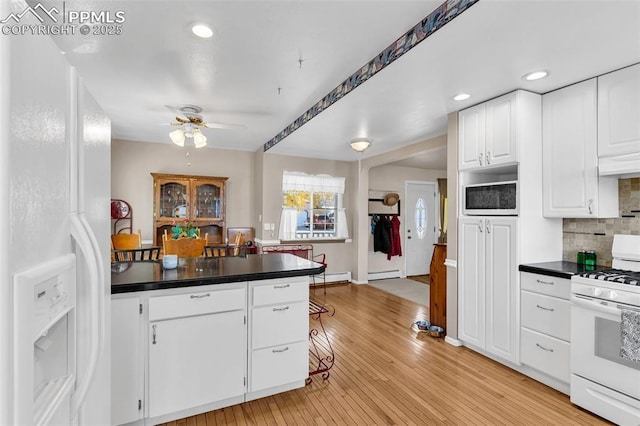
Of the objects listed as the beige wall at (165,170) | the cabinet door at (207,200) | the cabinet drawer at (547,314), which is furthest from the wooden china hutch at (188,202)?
the cabinet drawer at (547,314)

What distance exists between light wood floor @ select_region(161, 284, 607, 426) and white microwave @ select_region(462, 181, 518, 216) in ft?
4.44

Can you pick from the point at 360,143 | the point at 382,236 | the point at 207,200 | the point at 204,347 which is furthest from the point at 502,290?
the point at 207,200

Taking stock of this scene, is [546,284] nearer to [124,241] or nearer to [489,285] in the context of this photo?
[489,285]

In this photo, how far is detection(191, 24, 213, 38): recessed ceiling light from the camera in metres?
1.94

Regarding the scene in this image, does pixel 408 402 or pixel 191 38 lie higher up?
pixel 191 38

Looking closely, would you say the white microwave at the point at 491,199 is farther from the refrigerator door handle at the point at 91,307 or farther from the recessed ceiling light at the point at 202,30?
the refrigerator door handle at the point at 91,307

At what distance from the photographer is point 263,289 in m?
2.23

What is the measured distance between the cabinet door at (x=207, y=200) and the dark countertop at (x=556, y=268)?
14.2ft

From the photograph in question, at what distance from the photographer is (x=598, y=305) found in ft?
6.88

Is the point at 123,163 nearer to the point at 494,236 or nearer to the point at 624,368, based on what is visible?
the point at 494,236

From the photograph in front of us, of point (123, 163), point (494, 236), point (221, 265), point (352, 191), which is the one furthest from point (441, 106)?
point (123, 163)

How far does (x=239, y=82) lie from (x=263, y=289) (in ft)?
5.78

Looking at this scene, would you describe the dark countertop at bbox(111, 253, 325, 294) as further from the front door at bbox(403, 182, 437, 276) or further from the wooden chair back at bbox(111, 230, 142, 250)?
the front door at bbox(403, 182, 437, 276)

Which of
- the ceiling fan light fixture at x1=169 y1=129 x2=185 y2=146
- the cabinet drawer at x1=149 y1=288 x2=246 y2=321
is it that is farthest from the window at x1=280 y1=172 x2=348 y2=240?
the cabinet drawer at x1=149 y1=288 x2=246 y2=321
